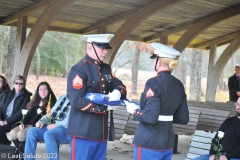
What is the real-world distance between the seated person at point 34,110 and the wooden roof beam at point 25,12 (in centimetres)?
289

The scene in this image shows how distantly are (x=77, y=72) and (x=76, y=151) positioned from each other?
1.98 feet

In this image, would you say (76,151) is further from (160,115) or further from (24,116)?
(24,116)

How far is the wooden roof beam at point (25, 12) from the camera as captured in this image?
8044 mm

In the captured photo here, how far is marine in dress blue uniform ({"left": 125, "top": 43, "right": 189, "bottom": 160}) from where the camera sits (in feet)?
9.89

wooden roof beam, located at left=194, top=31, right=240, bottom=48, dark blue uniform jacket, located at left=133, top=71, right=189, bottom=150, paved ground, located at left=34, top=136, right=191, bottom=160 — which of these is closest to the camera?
dark blue uniform jacket, located at left=133, top=71, right=189, bottom=150

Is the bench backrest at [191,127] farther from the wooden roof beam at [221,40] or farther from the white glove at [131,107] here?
the wooden roof beam at [221,40]

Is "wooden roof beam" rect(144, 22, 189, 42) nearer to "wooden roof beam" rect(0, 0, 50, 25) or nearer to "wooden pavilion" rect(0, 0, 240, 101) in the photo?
"wooden pavilion" rect(0, 0, 240, 101)

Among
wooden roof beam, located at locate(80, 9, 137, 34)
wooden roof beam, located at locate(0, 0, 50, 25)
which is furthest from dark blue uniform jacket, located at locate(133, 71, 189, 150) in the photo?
wooden roof beam, located at locate(80, 9, 137, 34)

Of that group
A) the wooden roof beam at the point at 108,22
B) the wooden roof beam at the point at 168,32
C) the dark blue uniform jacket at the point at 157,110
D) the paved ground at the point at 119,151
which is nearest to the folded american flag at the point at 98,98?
the dark blue uniform jacket at the point at 157,110

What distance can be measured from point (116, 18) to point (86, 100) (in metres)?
6.73

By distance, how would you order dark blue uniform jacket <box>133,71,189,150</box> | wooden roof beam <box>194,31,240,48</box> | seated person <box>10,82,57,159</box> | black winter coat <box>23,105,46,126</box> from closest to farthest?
dark blue uniform jacket <box>133,71,189,150</box>, seated person <box>10,82,57,159</box>, black winter coat <box>23,105,46,126</box>, wooden roof beam <box>194,31,240,48</box>

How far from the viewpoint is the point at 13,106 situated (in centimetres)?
577

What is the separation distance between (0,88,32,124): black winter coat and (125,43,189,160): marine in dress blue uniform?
2864 millimetres

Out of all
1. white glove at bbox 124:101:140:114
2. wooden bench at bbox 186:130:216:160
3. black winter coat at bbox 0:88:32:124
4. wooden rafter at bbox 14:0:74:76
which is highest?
wooden rafter at bbox 14:0:74:76
